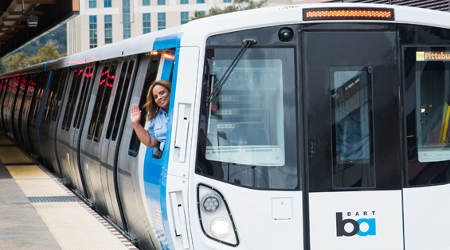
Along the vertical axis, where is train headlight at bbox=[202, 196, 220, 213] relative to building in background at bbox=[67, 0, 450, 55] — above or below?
below

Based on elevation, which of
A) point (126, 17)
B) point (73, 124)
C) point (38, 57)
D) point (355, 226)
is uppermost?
point (126, 17)

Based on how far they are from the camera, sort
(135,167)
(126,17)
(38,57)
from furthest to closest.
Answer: (126,17)
(38,57)
(135,167)

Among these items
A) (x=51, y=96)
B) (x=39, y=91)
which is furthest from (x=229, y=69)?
(x=39, y=91)

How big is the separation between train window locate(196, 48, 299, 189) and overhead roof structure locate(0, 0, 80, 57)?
13.5 m

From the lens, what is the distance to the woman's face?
22.0ft

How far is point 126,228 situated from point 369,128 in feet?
13.2

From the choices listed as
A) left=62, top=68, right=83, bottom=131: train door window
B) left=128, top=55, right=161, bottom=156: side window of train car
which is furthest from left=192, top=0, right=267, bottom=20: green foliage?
left=128, top=55, right=161, bottom=156: side window of train car

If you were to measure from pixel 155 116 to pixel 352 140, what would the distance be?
6.20ft

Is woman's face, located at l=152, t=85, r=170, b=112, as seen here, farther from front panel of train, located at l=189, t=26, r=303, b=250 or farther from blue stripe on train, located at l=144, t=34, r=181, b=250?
front panel of train, located at l=189, t=26, r=303, b=250

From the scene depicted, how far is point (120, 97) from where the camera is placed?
895cm

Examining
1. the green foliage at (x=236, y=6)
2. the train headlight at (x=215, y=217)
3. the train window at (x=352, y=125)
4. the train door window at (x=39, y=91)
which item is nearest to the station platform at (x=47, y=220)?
the train headlight at (x=215, y=217)

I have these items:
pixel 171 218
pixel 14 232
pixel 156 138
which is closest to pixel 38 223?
pixel 14 232

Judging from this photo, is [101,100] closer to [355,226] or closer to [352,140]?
[352,140]

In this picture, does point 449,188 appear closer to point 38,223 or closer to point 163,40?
point 163,40
